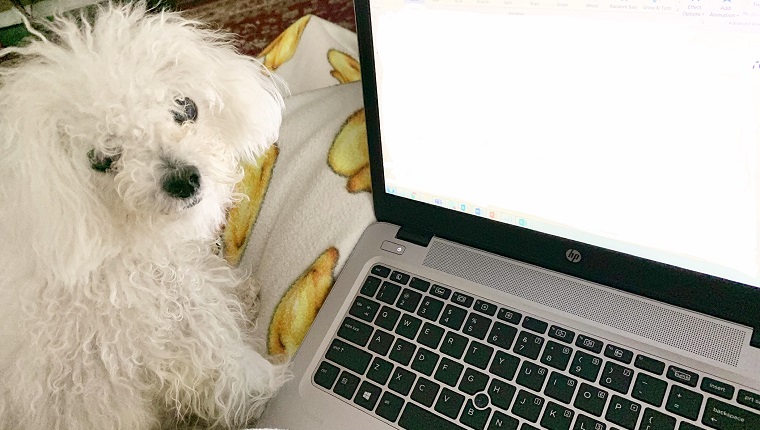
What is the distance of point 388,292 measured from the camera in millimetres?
677

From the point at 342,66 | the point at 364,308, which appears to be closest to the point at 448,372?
the point at 364,308

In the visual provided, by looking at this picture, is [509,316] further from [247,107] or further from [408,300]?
[247,107]

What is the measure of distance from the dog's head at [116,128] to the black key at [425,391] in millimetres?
314

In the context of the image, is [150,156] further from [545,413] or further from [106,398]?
[545,413]

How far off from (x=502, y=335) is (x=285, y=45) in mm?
600

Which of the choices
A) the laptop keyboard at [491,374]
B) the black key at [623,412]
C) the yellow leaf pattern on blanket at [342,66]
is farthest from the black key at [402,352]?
the yellow leaf pattern on blanket at [342,66]

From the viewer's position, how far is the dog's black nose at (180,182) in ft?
1.98

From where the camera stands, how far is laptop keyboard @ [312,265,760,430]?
514 mm

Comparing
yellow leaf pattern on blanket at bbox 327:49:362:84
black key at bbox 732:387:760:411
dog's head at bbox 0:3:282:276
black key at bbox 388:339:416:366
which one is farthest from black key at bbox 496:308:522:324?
yellow leaf pattern on blanket at bbox 327:49:362:84

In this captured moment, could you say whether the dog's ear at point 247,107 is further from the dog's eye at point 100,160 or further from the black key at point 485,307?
the black key at point 485,307

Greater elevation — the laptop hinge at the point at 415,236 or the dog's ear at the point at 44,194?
the laptop hinge at the point at 415,236

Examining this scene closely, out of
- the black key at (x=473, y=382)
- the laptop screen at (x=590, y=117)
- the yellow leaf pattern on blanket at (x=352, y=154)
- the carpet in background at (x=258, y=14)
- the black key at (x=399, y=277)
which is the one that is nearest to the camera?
the laptop screen at (x=590, y=117)

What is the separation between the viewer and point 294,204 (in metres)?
0.82

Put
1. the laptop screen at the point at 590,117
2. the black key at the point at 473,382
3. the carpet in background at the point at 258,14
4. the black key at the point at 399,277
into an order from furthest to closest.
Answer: the carpet in background at the point at 258,14 < the black key at the point at 399,277 < the black key at the point at 473,382 < the laptop screen at the point at 590,117
